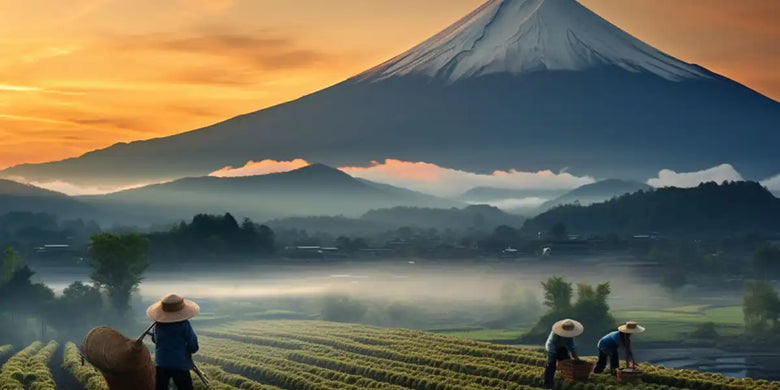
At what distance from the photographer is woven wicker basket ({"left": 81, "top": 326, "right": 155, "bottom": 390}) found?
24.0 m

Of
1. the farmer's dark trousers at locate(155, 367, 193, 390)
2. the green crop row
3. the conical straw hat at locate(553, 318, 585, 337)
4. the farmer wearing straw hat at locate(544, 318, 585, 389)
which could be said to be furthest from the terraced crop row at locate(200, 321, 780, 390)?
the farmer's dark trousers at locate(155, 367, 193, 390)

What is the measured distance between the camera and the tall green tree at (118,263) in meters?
102

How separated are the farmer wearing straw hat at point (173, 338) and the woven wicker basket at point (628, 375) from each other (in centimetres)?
1077

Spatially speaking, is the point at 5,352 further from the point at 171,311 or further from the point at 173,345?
the point at 171,311

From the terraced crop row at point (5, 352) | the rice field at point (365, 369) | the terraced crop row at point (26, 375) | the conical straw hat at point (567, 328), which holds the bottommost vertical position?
the terraced crop row at point (5, 352)

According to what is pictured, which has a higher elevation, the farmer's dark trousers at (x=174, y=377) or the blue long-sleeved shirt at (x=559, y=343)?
the blue long-sleeved shirt at (x=559, y=343)

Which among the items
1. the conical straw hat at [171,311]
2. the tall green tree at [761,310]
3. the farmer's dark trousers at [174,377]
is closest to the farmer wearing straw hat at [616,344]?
the farmer's dark trousers at [174,377]

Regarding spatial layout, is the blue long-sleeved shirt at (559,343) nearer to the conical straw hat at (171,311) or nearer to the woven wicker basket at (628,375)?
the woven wicker basket at (628,375)

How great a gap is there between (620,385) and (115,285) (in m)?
79.2

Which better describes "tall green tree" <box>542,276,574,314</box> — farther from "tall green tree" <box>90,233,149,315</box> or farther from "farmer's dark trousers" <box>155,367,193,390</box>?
"farmer's dark trousers" <box>155,367,193,390</box>

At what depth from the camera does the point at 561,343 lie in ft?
94.5

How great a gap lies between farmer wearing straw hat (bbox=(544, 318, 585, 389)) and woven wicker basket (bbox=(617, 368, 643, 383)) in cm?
121

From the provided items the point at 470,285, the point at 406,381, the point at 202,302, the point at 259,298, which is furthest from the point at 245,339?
the point at 470,285

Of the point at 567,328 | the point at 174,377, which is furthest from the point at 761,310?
Answer: the point at 174,377
